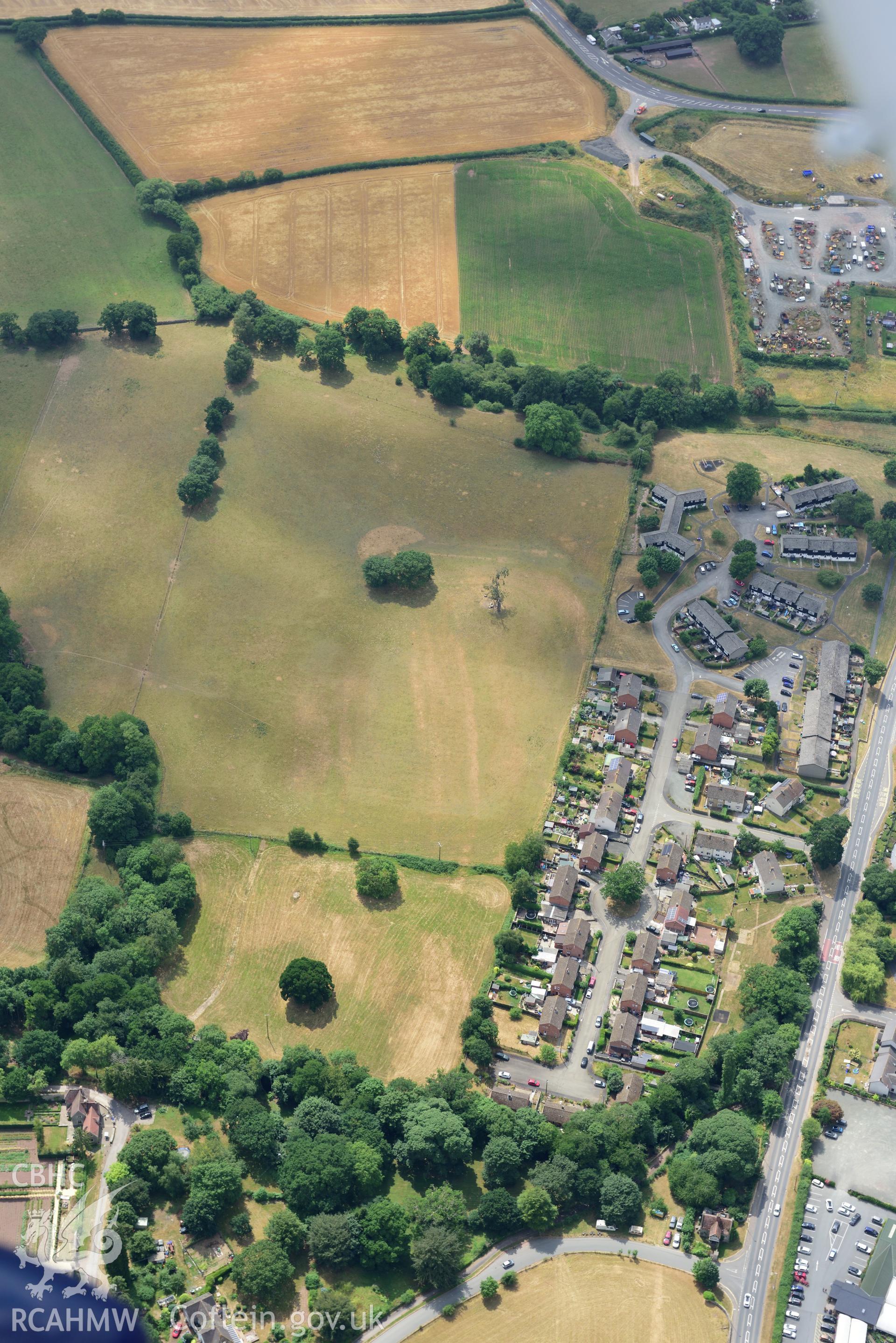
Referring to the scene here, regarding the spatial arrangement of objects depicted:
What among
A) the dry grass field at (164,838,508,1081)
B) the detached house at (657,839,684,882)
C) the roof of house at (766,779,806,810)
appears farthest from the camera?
the roof of house at (766,779,806,810)

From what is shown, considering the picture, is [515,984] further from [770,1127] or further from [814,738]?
[814,738]

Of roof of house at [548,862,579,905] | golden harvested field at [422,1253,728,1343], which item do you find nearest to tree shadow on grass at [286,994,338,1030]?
roof of house at [548,862,579,905]

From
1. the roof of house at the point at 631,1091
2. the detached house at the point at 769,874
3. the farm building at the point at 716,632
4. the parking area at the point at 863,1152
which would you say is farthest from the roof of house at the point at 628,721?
the parking area at the point at 863,1152

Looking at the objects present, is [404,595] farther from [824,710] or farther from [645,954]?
[645,954]

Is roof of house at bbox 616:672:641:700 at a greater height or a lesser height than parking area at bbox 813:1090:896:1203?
greater

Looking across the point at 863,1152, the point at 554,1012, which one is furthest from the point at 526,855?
the point at 863,1152

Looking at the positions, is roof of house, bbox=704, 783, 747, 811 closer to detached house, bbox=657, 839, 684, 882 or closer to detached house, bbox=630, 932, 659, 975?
detached house, bbox=657, 839, 684, 882

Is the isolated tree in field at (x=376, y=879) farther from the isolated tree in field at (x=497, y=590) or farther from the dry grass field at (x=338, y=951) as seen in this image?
the isolated tree in field at (x=497, y=590)
